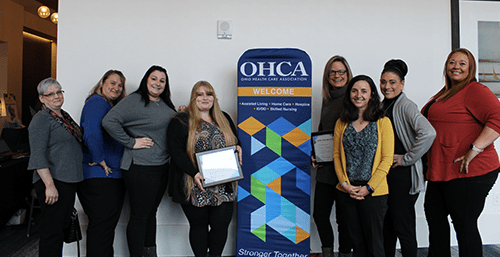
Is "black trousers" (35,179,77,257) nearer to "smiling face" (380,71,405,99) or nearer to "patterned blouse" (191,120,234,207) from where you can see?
"patterned blouse" (191,120,234,207)

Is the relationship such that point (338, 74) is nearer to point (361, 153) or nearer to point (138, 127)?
point (361, 153)

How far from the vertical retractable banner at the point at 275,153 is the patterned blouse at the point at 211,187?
0.96ft

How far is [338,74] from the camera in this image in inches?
86.3

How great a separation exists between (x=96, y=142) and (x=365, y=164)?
1863 millimetres

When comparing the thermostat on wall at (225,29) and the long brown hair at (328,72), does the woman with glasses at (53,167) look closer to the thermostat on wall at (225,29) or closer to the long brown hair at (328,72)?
the thermostat on wall at (225,29)

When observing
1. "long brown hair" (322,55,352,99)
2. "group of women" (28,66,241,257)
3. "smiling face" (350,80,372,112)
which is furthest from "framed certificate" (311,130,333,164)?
"group of women" (28,66,241,257)

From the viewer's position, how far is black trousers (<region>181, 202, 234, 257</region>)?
201 cm

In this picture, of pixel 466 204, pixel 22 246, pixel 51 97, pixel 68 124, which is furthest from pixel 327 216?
pixel 22 246

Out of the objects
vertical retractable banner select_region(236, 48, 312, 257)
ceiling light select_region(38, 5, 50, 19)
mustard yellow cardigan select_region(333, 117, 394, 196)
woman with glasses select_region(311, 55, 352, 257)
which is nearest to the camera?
mustard yellow cardigan select_region(333, 117, 394, 196)

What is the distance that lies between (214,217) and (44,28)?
6.60m

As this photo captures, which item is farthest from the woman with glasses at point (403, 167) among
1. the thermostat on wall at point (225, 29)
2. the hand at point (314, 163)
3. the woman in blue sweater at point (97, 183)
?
the woman in blue sweater at point (97, 183)

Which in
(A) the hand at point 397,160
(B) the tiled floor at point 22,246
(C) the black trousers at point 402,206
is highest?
(A) the hand at point 397,160

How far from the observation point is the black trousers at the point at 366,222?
5.67 ft

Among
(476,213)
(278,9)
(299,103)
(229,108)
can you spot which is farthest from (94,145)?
(476,213)
